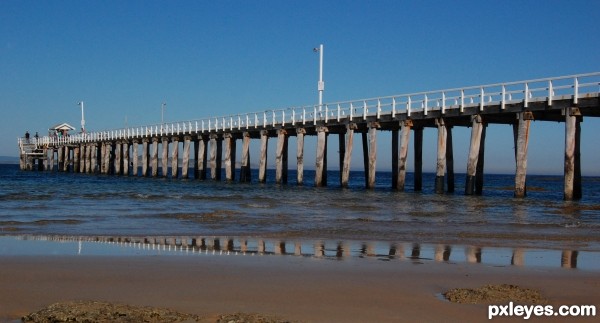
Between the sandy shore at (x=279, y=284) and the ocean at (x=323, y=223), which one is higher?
the sandy shore at (x=279, y=284)

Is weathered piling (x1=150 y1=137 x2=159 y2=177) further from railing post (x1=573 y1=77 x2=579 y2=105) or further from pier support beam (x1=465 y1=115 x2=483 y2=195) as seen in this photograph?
railing post (x1=573 y1=77 x2=579 y2=105)

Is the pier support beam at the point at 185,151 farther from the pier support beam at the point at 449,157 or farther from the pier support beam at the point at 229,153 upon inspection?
the pier support beam at the point at 449,157

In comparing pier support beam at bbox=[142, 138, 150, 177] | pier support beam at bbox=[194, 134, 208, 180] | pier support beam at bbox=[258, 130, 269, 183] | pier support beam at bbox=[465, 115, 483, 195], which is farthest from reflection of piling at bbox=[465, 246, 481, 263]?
pier support beam at bbox=[142, 138, 150, 177]

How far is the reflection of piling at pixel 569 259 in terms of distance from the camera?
826cm

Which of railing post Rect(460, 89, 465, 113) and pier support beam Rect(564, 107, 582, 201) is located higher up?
railing post Rect(460, 89, 465, 113)

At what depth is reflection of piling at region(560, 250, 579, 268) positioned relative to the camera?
8.26 meters

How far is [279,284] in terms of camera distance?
6621mm

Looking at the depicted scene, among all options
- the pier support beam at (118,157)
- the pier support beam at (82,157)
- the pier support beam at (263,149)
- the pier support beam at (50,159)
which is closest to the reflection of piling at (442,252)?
the pier support beam at (263,149)

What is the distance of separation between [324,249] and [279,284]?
2.85m

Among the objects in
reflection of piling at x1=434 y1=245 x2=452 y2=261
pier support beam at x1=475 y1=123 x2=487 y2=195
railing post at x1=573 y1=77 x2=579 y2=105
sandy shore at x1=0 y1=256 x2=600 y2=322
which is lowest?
reflection of piling at x1=434 y1=245 x2=452 y2=261

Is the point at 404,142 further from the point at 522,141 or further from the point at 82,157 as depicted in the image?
the point at 82,157

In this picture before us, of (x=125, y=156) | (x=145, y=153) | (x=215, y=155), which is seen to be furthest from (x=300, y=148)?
(x=125, y=156)

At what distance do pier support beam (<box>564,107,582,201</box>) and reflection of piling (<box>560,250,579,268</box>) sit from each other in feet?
A: 40.8

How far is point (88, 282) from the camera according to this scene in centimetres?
663
